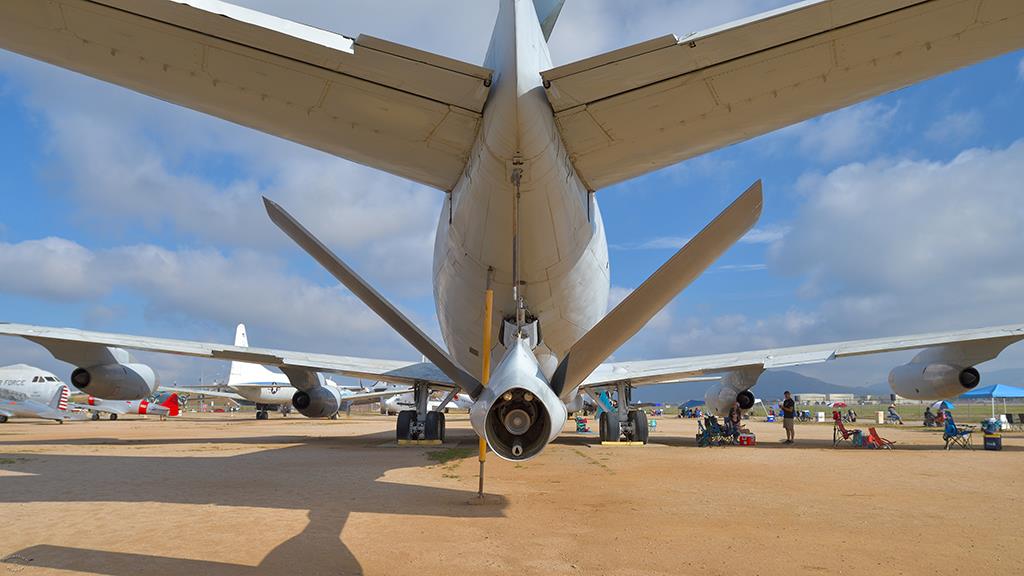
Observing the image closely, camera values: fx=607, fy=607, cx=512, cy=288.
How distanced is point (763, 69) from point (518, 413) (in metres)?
2.76

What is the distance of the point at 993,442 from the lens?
42.6ft

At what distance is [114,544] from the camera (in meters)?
4.32

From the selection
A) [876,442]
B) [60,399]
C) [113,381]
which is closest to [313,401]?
[113,381]

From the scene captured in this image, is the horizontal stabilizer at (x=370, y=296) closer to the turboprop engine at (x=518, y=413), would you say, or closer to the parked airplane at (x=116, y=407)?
the turboprop engine at (x=518, y=413)

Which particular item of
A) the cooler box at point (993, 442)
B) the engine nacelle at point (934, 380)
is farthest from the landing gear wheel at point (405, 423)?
the cooler box at point (993, 442)

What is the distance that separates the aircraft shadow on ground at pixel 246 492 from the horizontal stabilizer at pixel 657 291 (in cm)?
187

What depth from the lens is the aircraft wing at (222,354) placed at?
36.2ft

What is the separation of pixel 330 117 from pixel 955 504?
703 centimetres

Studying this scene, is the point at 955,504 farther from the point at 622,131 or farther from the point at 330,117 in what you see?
the point at 330,117

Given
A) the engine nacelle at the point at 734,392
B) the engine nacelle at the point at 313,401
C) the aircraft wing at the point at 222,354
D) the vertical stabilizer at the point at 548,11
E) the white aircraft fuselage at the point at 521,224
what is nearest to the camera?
the white aircraft fuselage at the point at 521,224

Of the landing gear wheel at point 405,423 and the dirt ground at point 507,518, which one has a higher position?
the landing gear wheel at point 405,423

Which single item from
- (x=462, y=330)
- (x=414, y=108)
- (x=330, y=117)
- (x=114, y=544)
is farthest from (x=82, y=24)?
(x=462, y=330)

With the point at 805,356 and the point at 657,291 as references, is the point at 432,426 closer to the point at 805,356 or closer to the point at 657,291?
the point at 805,356

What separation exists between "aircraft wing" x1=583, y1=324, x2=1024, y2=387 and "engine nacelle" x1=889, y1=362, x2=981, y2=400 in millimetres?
284
